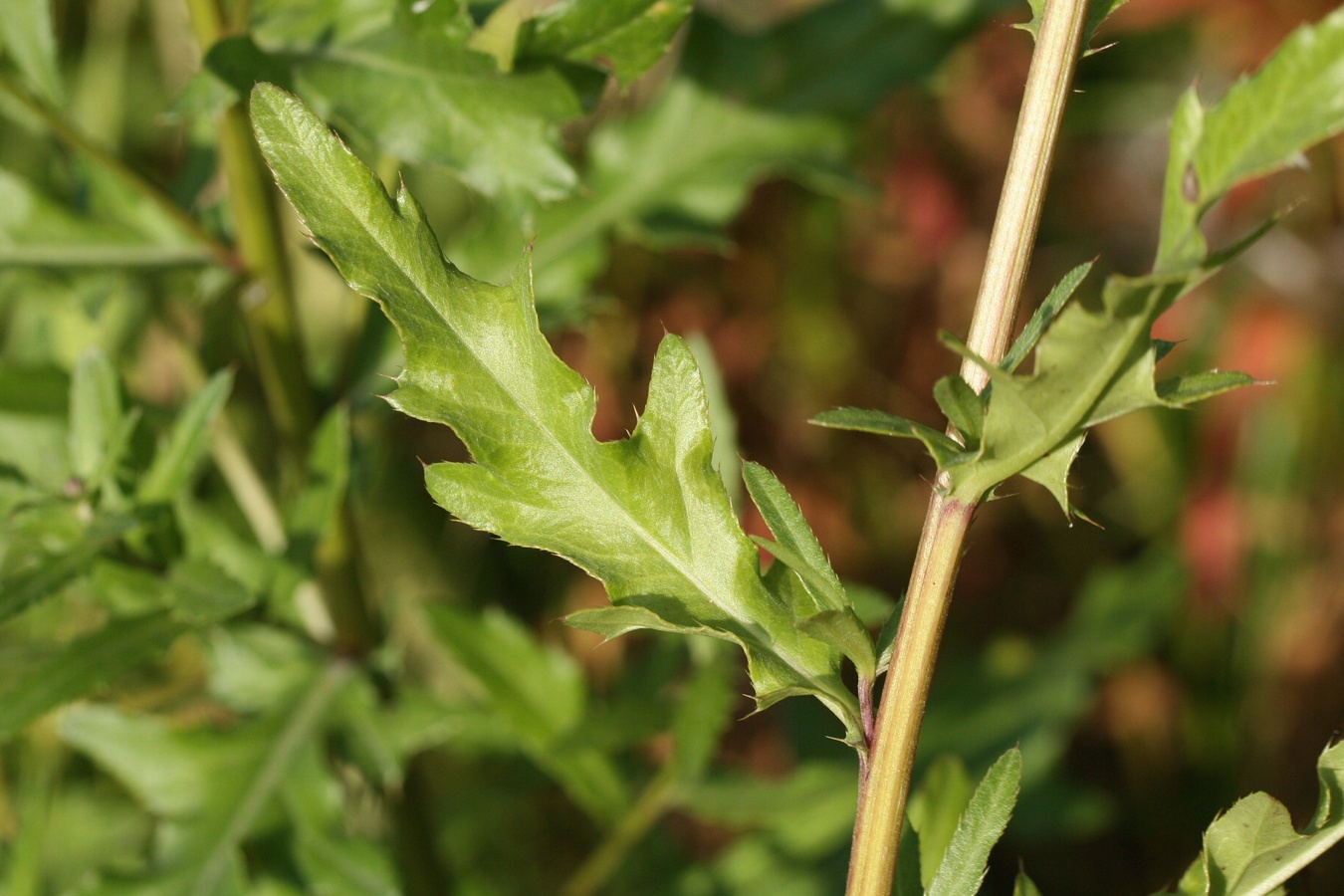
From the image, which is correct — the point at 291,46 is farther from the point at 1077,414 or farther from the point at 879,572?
the point at 879,572

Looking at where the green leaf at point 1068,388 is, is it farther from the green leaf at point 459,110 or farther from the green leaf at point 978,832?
the green leaf at point 459,110

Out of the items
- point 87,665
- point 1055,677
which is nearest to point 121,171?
point 87,665

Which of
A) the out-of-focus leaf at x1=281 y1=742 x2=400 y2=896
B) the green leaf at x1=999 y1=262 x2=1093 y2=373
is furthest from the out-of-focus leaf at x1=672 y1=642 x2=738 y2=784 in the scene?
the green leaf at x1=999 y1=262 x2=1093 y2=373

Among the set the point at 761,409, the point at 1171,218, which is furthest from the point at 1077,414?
the point at 761,409

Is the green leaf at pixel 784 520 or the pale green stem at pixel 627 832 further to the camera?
the pale green stem at pixel 627 832

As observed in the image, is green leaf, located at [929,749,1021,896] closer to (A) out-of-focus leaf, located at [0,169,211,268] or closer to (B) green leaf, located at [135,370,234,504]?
(B) green leaf, located at [135,370,234,504]

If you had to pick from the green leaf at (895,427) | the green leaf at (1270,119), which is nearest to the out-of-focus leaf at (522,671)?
the green leaf at (895,427)
